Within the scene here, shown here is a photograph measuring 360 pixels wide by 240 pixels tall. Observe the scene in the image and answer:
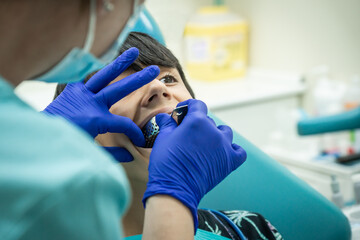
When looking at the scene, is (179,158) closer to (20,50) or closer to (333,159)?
(20,50)

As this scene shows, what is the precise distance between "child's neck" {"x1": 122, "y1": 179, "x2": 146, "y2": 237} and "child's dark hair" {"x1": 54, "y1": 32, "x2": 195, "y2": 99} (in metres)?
0.33

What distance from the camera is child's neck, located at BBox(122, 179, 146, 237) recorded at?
1.31 metres

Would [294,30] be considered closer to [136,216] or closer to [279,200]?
[279,200]

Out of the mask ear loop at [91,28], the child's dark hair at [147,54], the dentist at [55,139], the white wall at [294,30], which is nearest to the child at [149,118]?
the child's dark hair at [147,54]

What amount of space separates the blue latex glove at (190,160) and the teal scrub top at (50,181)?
1.08 feet

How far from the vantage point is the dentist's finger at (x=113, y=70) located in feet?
3.74

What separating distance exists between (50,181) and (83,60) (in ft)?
0.79

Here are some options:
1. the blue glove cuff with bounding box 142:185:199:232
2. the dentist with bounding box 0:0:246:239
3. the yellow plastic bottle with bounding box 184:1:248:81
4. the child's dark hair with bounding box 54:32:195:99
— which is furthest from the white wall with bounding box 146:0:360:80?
the dentist with bounding box 0:0:246:239

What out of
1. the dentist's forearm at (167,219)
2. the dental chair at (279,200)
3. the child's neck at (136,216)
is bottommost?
the dental chair at (279,200)

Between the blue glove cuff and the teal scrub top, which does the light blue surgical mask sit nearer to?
the teal scrub top

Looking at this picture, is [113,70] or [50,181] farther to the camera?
[113,70]

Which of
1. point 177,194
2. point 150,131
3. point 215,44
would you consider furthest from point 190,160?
point 215,44

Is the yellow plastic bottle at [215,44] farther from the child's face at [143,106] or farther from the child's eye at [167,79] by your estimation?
the child's face at [143,106]

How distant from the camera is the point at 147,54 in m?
1.38
